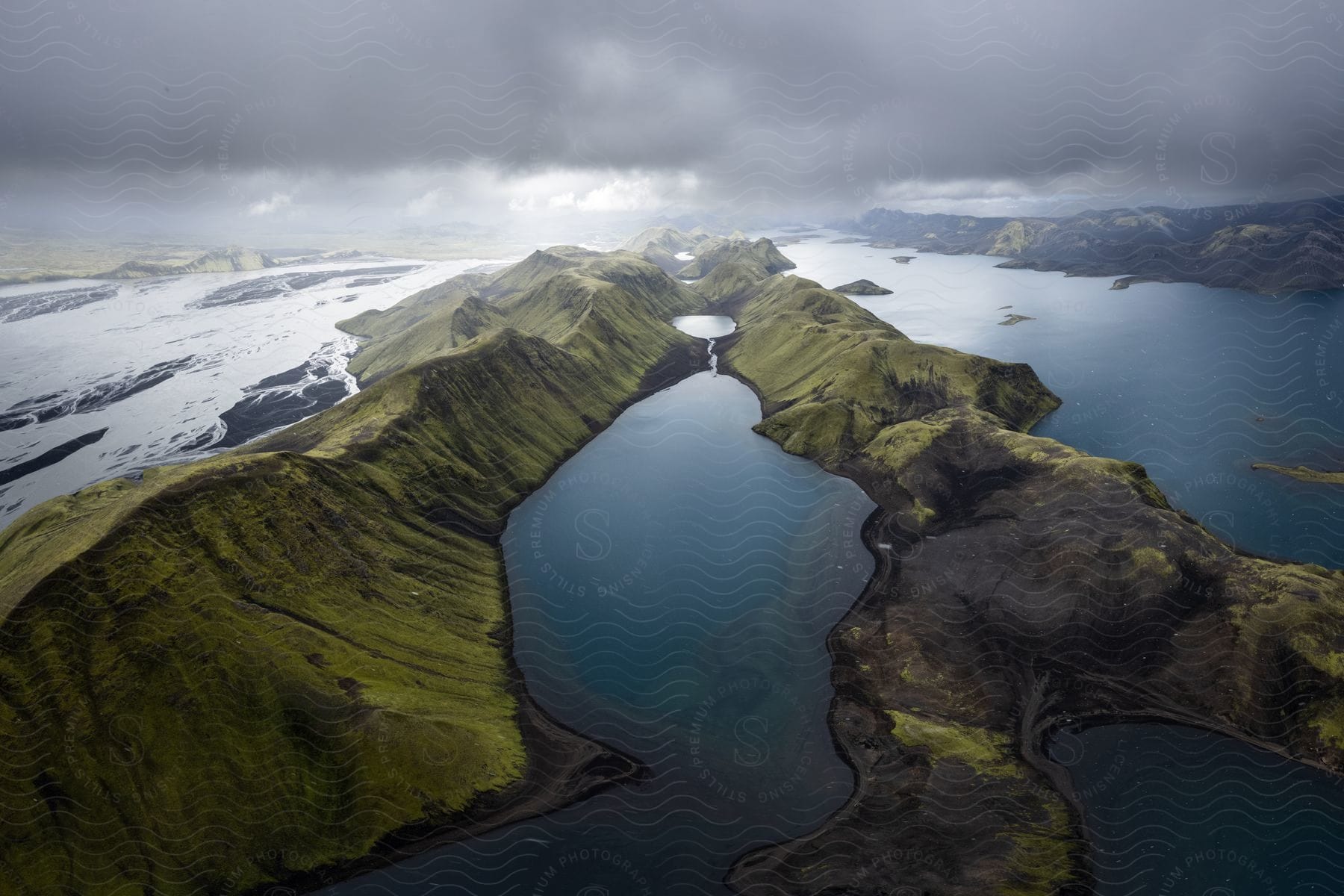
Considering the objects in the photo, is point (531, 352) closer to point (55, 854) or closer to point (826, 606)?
point (826, 606)

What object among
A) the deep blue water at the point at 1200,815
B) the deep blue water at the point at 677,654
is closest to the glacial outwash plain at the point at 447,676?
the deep blue water at the point at 1200,815

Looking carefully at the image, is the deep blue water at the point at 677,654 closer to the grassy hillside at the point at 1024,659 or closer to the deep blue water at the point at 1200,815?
the grassy hillside at the point at 1024,659

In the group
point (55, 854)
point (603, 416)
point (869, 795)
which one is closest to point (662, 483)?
point (603, 416)

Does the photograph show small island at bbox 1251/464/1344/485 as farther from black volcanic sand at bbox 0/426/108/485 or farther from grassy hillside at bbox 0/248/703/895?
black volcanic sand at bbox 0/426/108/485

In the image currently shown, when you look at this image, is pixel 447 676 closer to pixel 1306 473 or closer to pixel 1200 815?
pixel 1200 815

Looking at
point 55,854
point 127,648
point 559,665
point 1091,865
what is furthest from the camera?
→ point 559,665

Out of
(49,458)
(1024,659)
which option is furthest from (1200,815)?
(49,458)
